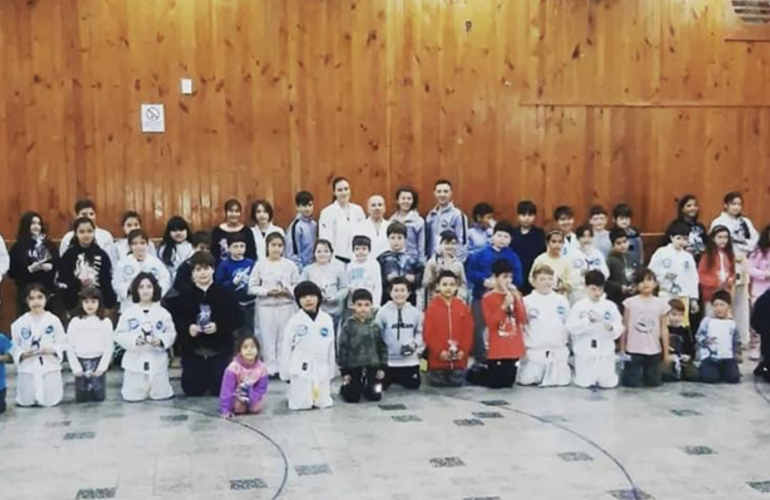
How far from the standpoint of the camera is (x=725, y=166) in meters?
9.12

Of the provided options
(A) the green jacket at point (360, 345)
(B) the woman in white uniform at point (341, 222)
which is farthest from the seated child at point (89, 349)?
(B) the woman in white uniform at point (341, 222)

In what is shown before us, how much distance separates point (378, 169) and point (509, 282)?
2.21m

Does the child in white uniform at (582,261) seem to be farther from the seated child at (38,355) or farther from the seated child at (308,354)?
the seated child at (38,355)

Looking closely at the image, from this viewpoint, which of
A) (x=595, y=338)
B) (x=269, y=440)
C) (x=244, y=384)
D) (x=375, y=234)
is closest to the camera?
(x=269, y=440)

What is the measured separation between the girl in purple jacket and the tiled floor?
12cm

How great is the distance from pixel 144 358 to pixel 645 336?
3640 mm

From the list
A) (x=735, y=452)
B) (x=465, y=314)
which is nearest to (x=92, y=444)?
(x=465, y=314)

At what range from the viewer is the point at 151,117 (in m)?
8.14

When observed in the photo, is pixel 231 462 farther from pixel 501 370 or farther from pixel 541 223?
pixel 541 223

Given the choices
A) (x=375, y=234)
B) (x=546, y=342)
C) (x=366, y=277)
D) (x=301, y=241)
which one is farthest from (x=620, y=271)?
(x=301, y=241)

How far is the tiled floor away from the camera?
4.48 m

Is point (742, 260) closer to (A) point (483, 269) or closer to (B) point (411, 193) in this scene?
(A) point (483, 269)

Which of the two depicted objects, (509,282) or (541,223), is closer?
(509,282)

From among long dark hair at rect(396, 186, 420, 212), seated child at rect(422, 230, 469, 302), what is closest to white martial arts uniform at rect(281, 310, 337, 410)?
seated child at rect(422, 230, 469, 302)
